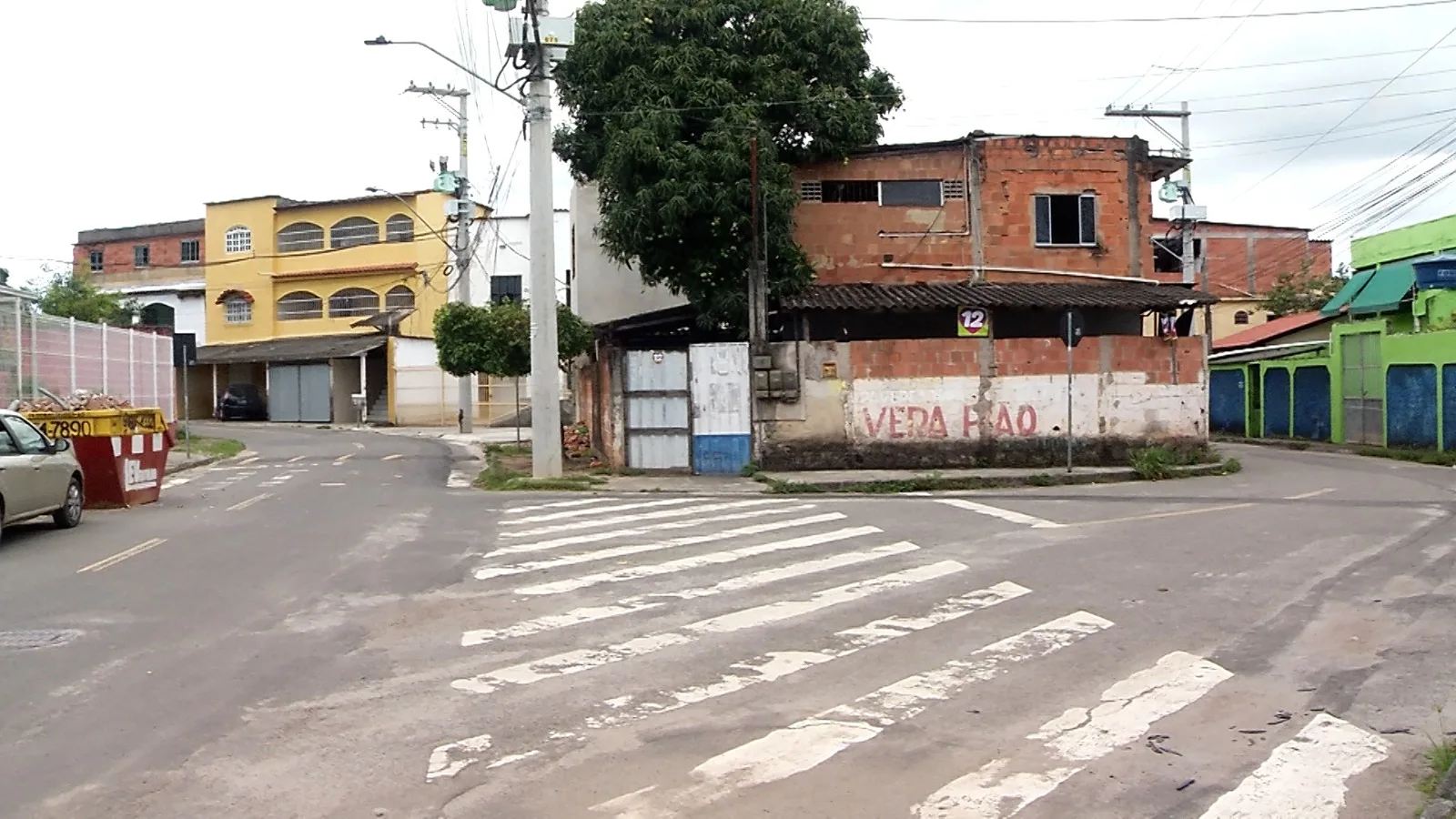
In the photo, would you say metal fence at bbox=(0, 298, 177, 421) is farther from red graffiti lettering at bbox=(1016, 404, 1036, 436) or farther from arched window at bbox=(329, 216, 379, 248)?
arched window at bbox=(329, 216, 379, 248)

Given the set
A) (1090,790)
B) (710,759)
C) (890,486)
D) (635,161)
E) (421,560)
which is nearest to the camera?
(1090,790)

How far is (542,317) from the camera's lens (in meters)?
21.8

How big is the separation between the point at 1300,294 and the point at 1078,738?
5082 cm

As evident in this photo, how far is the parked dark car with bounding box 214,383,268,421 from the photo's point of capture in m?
54.0

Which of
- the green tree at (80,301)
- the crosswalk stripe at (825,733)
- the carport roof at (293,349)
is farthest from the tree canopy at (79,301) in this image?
the crosswalk stripe at (825,733)

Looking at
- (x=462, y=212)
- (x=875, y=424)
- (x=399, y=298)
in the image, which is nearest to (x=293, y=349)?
(x=399, y=298)

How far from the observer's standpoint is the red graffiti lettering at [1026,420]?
917 inches

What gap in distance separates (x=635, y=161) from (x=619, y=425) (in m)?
5.02

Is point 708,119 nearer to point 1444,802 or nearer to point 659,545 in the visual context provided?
point 659,545

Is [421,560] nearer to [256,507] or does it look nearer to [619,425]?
[256,507]

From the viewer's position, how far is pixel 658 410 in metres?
23.3

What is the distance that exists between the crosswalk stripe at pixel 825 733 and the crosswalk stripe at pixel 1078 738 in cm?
72

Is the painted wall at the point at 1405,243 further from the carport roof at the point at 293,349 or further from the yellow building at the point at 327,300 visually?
the carport roof at the point at 293,349

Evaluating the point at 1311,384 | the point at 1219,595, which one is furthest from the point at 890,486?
the point at 1311,384
